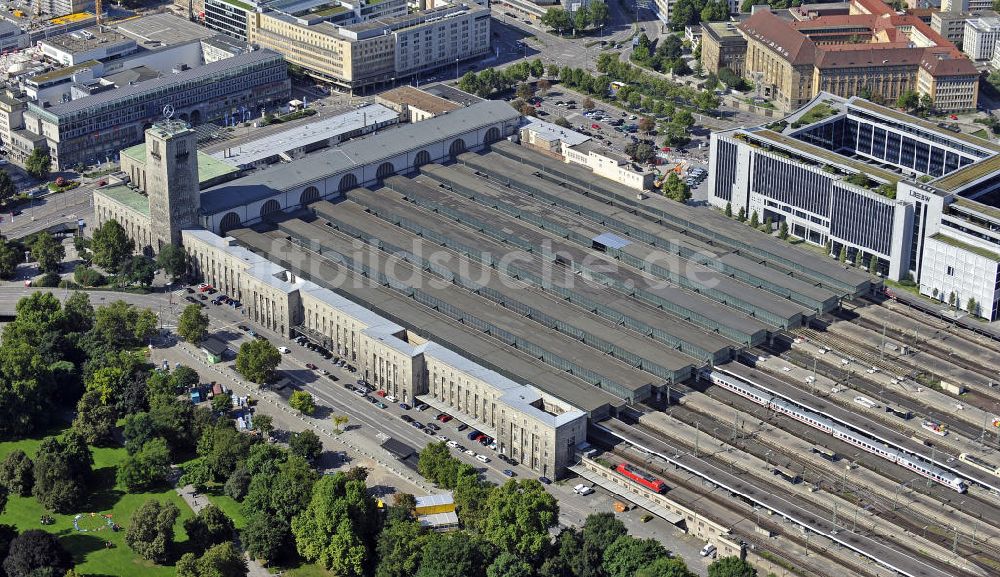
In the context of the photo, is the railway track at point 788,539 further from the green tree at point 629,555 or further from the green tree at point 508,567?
the green tree at point 508,567

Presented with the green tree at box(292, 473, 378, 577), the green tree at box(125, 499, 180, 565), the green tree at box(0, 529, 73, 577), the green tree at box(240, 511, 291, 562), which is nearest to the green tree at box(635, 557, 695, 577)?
the green tree at box(292, 473, 378, 577)

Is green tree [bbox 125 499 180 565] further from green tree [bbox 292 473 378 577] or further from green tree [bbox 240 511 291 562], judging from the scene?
green tree [bbox 292 473 378 577]

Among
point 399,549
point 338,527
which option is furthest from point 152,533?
point 399,549

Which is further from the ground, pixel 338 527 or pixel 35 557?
pixel 338 527

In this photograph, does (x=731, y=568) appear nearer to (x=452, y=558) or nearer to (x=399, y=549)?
(x=452, y=558)

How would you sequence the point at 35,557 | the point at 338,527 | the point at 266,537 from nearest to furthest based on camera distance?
the point at 35,557
the point at 338,527
the point at 266,537

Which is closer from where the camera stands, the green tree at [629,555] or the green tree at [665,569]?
the green tree at [665,569]

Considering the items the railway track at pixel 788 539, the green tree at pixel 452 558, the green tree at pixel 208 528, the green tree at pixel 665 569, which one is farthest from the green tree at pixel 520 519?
the green tree at pixel 208 528
